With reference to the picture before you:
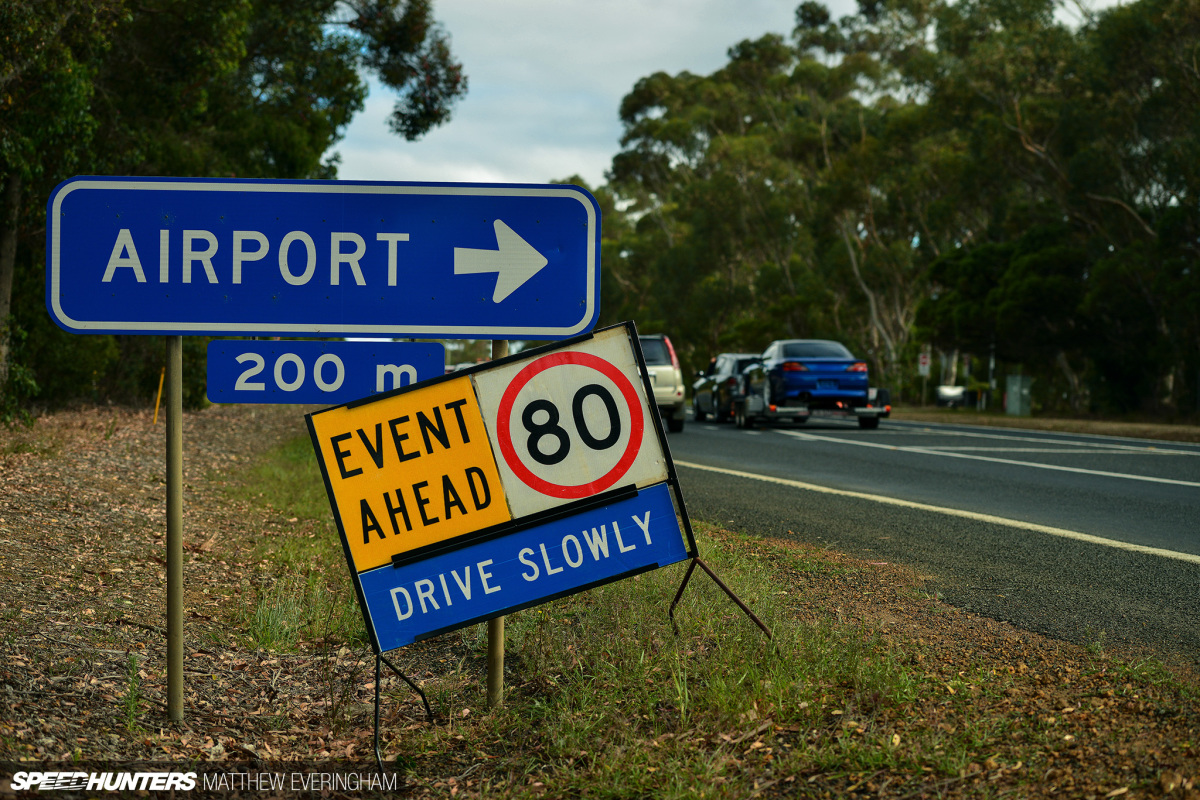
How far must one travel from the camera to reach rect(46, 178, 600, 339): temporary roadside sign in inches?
151

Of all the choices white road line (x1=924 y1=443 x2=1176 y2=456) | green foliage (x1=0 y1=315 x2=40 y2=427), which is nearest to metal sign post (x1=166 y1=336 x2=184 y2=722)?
green foliage (x1=0 y1=315 x2=40 y2=427)

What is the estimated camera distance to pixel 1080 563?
6.89 meters

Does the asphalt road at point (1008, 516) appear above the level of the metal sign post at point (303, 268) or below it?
below

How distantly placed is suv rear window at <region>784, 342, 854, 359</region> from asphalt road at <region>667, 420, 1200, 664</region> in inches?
174

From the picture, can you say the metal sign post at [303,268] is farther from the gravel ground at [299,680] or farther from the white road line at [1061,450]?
the white road line at [1061,450]

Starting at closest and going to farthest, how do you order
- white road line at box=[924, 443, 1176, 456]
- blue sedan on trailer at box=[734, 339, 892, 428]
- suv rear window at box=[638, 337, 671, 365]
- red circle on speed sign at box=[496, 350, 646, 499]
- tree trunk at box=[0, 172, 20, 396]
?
red circle on speed sign at box=[496, 350, 646, 499], tree trunk at box=[0, 172, 20, 396], white road line at box=[924, 443, 1176, 456], suv rear window at box=[638, 337, 671, 365], blue sedan on trailer at box=[734, 339, 892, 428]

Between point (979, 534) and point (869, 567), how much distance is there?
1.86 meters

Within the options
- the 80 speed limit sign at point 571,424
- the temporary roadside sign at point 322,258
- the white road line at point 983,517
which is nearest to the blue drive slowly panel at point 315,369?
the temporary roadside sign at point 322,258

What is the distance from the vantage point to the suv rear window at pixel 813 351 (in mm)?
21875

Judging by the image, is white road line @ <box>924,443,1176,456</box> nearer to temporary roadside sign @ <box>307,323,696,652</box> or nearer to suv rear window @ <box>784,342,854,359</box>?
suv rear window @ <box>784,342,854,359</box>

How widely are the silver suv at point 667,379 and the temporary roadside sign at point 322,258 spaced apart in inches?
636

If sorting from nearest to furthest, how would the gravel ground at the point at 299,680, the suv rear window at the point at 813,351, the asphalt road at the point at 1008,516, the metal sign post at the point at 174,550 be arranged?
the gravel ground at the point at 299,680 → the metal sign post at the point at 174,550 → the asphalt road at the point at 1008,516 → the suv rear window at the point at 813,351

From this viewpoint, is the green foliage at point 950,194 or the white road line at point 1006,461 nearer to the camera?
the white road line at point 1006,461

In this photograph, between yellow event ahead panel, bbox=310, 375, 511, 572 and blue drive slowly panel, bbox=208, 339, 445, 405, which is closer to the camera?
yellow event ahead panel, bbox=310, 375, 511, 572
